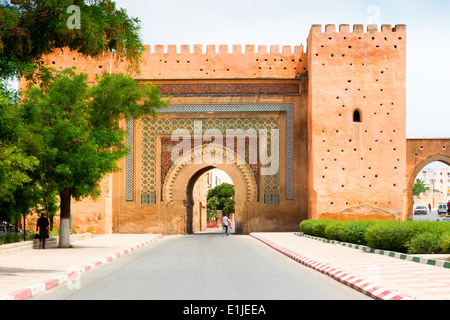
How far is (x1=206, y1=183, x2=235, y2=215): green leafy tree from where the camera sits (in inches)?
2096

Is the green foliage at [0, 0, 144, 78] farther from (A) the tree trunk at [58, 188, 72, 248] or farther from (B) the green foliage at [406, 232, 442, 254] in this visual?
(A) the tree trunk at [58, 188, 72, 248]

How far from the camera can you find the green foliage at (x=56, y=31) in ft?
28.7

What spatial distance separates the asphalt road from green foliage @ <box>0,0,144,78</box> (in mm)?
3392

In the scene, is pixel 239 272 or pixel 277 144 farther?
pixel 277 144

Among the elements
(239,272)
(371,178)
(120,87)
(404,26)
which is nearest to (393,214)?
(371,178)

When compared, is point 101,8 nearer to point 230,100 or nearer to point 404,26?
point 230,100

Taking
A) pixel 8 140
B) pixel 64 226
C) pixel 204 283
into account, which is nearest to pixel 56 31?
pixel 8 140

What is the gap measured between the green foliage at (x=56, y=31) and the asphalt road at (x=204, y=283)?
3392 mm

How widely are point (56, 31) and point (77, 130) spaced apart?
6383 mm

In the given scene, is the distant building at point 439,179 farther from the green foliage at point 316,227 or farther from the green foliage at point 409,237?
the green foliage at point 409,237

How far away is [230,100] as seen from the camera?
25.0 m

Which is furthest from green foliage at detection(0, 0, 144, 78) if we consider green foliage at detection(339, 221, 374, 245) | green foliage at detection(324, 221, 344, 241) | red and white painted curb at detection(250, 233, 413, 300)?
green foliage at detection(324, 221, 344, 241)
